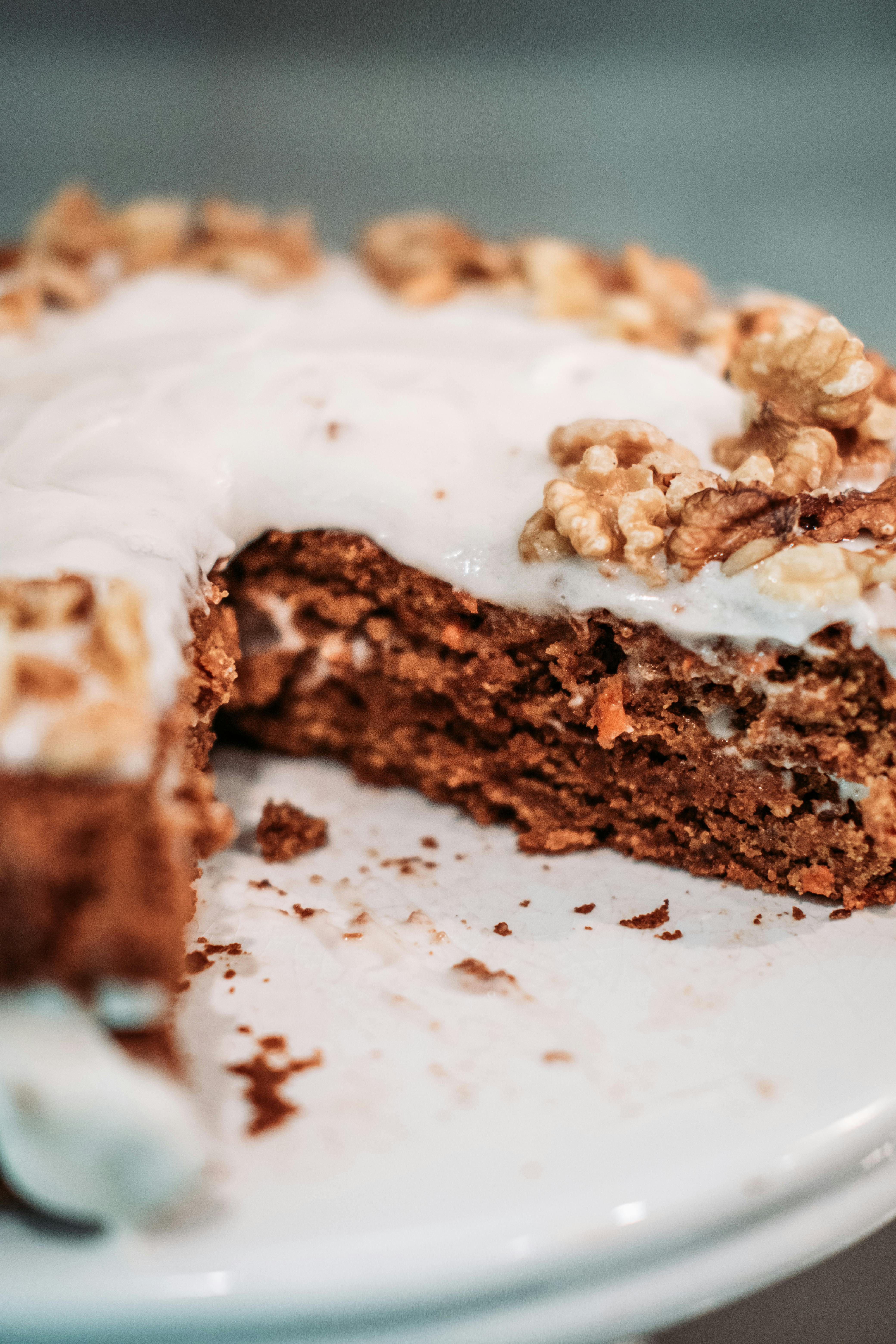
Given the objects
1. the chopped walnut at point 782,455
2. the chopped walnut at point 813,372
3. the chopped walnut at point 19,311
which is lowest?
the chopped walnut at point 782,455

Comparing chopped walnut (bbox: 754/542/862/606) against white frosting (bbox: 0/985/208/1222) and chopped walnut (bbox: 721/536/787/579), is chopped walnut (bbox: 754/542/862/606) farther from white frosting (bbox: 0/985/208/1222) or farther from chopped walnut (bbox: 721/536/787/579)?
white frosting (bbox: 0/985/208/1222)

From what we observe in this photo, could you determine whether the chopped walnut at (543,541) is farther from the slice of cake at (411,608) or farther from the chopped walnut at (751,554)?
the chopped walnut at (751,554)

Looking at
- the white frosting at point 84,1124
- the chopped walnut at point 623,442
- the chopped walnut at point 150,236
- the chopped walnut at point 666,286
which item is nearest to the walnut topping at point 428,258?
the chopped walnut at point 666,286

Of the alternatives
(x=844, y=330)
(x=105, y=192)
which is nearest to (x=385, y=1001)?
(x=844, y=330)

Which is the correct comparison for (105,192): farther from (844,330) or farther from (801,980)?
(801,980)

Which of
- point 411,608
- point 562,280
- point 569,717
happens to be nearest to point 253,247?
point 562,280

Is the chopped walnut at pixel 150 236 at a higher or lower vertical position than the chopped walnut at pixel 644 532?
higher

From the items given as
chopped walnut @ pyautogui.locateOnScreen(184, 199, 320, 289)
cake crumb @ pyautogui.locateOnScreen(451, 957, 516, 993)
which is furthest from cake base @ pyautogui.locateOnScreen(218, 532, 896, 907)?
chopped walnut @ pyautogui.locateOnScreen(184, 199, 320, 289)
